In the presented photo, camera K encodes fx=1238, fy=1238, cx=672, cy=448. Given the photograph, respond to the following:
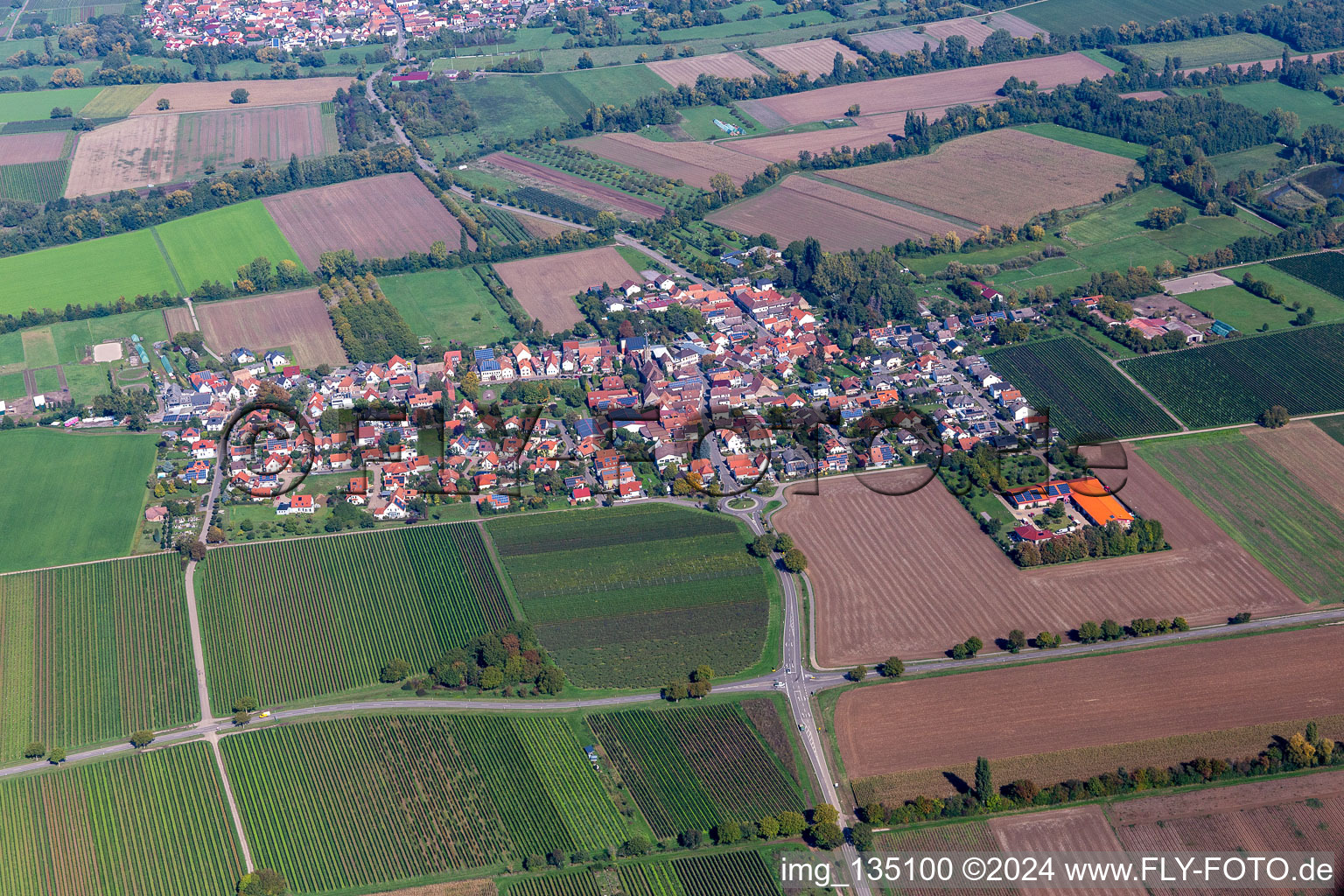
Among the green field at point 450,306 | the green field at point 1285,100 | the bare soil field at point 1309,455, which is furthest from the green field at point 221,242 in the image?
the green field at point 1285,100

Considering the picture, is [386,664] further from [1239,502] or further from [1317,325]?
[1317,325]

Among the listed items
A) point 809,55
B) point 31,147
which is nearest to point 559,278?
point 809,55

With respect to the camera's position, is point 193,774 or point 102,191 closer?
point 193,774

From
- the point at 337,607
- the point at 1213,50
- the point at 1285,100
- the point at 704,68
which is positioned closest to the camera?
the point at 337,607

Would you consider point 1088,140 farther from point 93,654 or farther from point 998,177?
point 93,654

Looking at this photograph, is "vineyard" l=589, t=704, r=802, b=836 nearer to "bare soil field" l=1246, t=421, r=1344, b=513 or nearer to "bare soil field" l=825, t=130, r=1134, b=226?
"bare soil field" l=1246, t=421, r=1344, b=513

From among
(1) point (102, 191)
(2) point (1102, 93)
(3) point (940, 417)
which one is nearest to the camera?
(3) point (940, 417)

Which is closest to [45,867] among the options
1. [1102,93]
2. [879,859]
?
[879,859]
